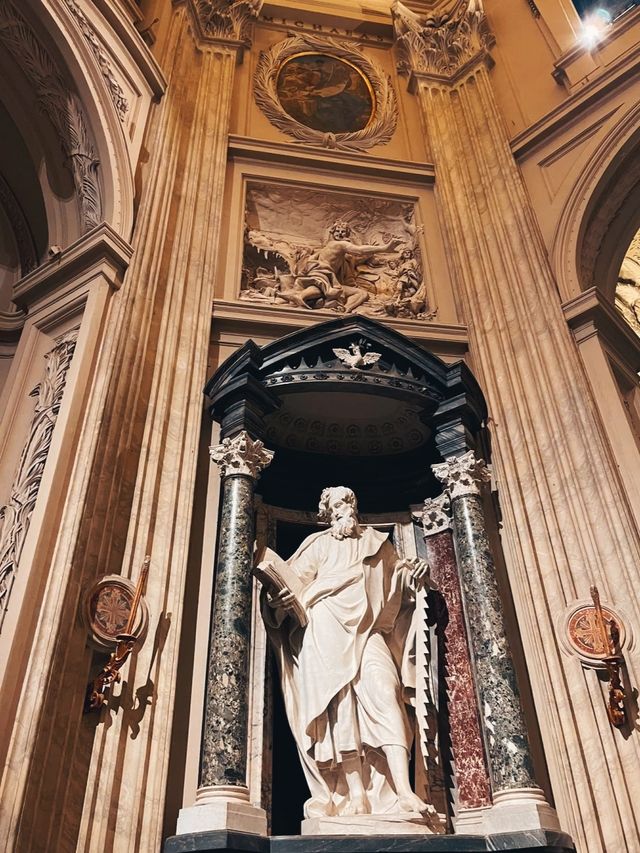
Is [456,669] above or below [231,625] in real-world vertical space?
below

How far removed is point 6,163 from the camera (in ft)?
20.3

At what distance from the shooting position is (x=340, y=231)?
689 centimetres

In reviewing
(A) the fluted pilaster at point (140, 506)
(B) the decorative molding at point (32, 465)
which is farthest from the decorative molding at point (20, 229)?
(B) the decorative molding at point (32, 465)

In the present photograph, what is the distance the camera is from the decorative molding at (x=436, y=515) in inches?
201

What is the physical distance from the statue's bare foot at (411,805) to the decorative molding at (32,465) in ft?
7.44

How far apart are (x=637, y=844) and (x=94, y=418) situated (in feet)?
12.4

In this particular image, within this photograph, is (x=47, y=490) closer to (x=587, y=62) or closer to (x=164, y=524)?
(x=164, y=524)

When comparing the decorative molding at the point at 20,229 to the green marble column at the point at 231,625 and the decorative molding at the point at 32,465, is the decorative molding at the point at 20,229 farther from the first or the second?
the green marble column at the point at 231,625

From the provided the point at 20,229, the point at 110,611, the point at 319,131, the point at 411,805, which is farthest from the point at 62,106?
the point at 411,805

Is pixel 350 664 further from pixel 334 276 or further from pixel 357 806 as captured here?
pixel 334 276

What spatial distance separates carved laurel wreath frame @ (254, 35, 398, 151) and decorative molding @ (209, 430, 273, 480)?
4.06 metres

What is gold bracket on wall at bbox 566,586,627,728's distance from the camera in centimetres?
404

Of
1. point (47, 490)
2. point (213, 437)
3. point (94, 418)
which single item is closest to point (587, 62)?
point (213, 437)

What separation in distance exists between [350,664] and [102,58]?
516cm
